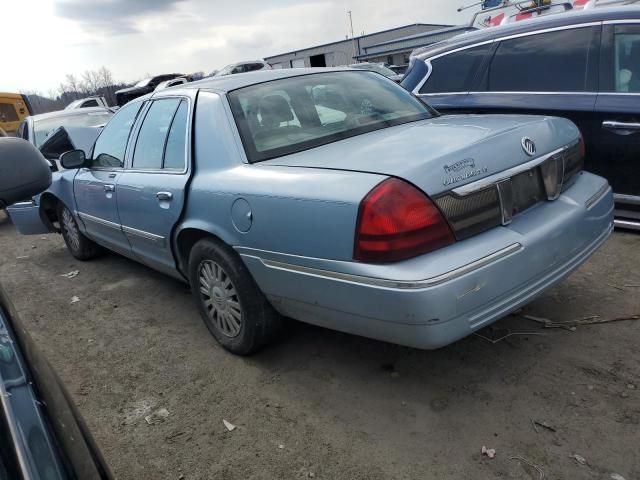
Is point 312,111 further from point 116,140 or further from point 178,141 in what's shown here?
point 116,140

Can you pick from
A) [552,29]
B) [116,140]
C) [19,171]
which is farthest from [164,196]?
[552,29]

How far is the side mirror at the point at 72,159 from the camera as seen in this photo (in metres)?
4.44

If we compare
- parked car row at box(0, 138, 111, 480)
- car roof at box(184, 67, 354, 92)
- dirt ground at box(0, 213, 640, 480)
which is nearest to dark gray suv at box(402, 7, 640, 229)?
dirt ground at box(0, 213, 640, 480)

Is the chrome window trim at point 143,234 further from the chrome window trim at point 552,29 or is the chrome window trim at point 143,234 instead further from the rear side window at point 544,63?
the chrome window trim at point 552,29

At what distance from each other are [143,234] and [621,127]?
3500mm

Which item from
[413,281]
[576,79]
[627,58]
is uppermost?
[627,58]

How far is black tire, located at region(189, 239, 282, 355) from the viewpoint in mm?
2941

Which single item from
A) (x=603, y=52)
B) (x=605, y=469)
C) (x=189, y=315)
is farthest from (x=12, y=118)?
(x=605, y=469)

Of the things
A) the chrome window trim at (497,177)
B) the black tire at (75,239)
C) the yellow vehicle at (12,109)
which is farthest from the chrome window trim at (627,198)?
the yellow vehicle at (12,109)

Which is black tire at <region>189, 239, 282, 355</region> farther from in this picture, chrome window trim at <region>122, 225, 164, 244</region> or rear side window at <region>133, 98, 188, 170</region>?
rear side window at <region>133, 98, 188, 170</region>

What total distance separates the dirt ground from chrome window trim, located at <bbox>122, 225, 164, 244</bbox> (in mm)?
661

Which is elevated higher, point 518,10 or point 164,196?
point 518,10

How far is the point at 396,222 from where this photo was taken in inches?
86.8

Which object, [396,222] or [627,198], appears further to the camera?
[627,198]
